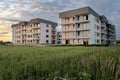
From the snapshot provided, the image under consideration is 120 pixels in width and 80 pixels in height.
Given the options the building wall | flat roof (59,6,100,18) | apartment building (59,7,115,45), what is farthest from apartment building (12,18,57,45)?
the building wall

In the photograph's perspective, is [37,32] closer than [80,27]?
No

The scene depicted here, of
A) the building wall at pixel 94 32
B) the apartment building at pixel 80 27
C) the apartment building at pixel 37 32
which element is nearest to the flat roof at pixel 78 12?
the apartment building at pixel 80 27

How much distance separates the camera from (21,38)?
8850 cm

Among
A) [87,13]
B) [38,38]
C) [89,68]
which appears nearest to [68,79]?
[89,68]

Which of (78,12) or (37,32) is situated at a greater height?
(78,12)

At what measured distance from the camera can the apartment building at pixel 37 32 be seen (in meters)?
73.8

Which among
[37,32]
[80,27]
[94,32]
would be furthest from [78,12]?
[37,32]

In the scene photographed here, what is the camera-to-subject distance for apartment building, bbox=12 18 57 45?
7375 cm

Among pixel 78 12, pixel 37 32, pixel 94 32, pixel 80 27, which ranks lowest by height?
pixel 94 32

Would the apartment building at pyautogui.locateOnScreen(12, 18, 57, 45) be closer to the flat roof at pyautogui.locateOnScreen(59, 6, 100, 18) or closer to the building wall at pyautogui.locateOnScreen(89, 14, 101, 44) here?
the flat roof at pyautogui.locateOnScreen(59, 6, 100, 18)

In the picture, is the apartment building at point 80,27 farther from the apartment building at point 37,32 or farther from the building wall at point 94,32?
the apartment building at point 37,32

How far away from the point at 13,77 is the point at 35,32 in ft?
233

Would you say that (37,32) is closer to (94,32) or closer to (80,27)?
(80,27)

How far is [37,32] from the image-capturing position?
74.9 m
